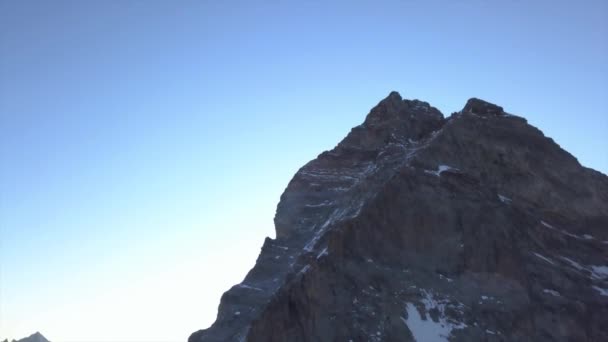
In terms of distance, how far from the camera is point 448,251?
7888 centimetres

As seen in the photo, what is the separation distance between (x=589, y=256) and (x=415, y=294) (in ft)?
75.6

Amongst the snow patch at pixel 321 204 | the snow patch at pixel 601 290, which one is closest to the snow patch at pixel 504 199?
the snow patch at pixel 601 290

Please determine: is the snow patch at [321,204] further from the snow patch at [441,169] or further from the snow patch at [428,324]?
→ the snow patch at [428,324]

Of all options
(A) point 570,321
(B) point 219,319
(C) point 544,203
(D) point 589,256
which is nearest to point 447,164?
(C) point 544,203

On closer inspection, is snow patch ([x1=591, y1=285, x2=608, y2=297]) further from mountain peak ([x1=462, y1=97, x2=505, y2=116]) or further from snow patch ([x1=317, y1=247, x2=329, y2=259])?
snow patch ([x1=317, y1=247, x2=329, y2=259])

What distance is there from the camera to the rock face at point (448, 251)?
70875mm

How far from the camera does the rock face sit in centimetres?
7088

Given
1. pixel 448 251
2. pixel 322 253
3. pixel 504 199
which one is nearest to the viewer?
pixel 322 253

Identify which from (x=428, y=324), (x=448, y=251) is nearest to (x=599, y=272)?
(x=448, y=251)

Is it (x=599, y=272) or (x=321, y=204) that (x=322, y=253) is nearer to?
(x=321, y=204)

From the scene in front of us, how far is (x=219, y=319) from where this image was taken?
294 feet

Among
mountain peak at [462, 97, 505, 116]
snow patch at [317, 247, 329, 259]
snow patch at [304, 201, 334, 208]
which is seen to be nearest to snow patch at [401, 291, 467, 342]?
snow patch at [317, 247, 329, 259]

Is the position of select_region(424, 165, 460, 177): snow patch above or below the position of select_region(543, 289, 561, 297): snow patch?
above

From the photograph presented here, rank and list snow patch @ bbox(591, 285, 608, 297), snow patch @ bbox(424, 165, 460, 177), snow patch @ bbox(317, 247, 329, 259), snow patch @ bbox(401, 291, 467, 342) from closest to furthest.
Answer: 1. snow patch @ bbox(401, 291, 467, 342)
2. snow patch @ bbox(591, 285, 608, 297)
3. snow patch @ bbox(317, 247, 329, 259)
4. snow patch @ bbox(424, 165, 460, 177)
